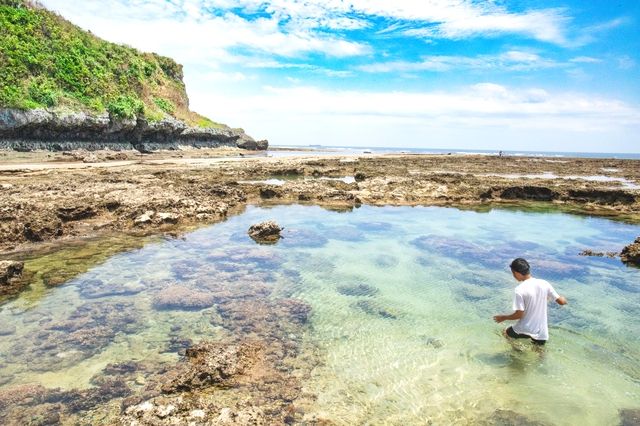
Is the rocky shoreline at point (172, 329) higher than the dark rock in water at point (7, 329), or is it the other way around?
the rocky shoreline at point (172, 329)

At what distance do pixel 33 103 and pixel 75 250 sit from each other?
100ft

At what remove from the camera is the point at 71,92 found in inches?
1521

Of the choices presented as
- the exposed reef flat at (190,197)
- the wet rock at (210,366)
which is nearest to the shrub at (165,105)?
the exposed reef flat at (190,197)

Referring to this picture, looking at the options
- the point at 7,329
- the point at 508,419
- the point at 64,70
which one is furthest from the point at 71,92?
the point at 508,419

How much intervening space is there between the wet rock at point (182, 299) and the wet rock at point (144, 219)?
17.0 ft

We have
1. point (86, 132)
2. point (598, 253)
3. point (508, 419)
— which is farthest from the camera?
point (86, 132)

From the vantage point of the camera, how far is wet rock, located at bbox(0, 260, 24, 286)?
24.6ft

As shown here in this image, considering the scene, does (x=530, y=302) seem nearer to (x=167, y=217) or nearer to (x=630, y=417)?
(x=630, y=417)

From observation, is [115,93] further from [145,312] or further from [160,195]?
[145,312]

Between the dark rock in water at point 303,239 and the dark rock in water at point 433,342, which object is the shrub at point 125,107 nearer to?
the dark rock in water at point 303,239

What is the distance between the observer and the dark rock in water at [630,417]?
4355mm

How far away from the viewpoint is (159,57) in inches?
2490

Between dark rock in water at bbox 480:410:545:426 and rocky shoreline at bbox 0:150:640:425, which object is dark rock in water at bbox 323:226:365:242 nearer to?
rocky shoreline at bbox 0:150:640:425

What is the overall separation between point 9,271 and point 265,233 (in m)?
6.34
